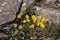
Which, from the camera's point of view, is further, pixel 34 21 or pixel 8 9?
pixel 8 9

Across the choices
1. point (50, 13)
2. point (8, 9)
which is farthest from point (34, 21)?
point (8, 9)

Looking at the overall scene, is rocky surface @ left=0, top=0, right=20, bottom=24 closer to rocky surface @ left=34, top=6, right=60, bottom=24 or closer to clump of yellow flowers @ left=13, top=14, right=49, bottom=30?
clump of yellow flowers @ left=13, top=14, right=49, bottom=30

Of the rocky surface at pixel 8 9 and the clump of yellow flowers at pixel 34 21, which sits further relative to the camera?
the rocky surface at pixel 8 9

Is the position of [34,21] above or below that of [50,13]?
below

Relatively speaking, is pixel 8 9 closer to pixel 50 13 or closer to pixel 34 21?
pixel 34 21

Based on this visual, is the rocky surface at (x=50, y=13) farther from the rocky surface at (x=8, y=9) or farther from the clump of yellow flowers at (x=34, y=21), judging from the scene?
the rocky surface at (x=8, y=9)

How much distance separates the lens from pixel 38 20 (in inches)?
160

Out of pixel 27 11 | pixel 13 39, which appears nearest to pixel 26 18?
pixel 27 11

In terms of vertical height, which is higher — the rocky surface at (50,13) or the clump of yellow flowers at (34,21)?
the rocky surface at (50,13)

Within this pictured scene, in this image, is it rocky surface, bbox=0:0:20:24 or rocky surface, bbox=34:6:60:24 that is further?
rocky surface, bbox=0:0:20:24

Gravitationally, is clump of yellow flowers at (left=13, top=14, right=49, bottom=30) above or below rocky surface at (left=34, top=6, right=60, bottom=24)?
below

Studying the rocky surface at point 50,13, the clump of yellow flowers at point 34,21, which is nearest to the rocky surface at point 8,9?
the clump of yellow flowers at point 34,21

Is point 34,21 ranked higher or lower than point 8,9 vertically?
lower

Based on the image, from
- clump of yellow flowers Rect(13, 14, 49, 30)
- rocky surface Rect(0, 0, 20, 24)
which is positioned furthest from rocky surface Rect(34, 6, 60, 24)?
rocky surface Rect(0, 0, 20, 24)
